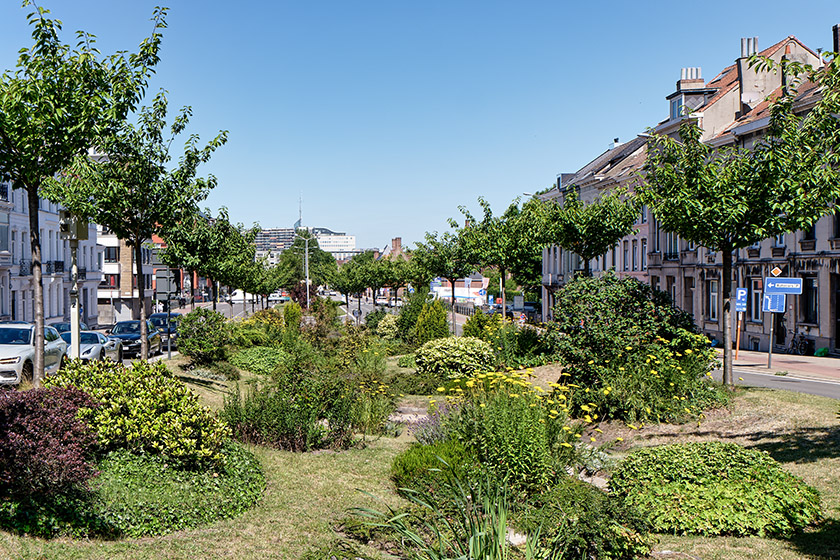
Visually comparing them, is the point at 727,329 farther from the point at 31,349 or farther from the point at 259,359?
the point at 31,349

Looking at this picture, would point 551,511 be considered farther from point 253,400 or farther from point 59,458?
point 253,400

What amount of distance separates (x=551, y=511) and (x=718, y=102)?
119 ft

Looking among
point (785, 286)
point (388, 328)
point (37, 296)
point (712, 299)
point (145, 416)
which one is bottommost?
point (388, 328)

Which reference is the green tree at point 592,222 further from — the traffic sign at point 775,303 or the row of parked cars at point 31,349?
the row of parked cars at point 31,349

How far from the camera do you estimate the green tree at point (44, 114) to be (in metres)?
10.6

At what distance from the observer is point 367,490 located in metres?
9.31

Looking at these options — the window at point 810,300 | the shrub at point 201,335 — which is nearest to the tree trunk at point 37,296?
the shrub at point 201,335

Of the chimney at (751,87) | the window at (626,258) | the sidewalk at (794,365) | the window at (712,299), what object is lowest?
the sidewalk at (794,365)

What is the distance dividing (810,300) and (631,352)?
20.4m

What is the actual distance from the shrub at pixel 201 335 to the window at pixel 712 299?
86.2 feet

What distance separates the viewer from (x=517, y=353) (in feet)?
72.1

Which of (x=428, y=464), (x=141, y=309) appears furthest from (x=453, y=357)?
(x=428, y=464)

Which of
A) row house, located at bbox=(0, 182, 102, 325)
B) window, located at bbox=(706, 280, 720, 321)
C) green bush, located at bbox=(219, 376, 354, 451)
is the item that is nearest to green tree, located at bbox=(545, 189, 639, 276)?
window, located at bbox=(706, 280, 720, 321)

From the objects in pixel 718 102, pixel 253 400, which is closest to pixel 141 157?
pixel 253 400
